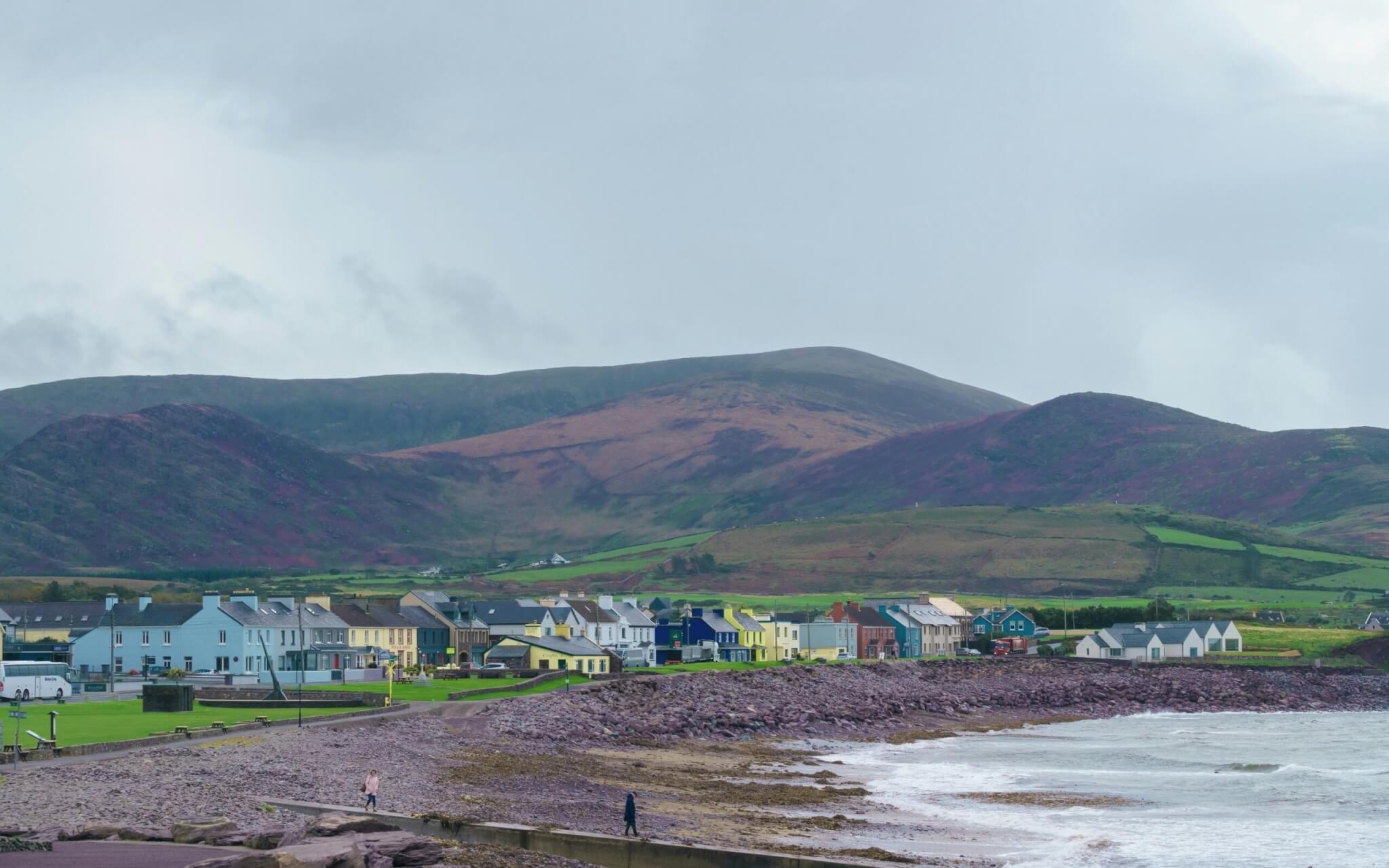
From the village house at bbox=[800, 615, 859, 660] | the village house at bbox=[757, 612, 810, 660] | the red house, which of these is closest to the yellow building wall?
the village house at bbox=[757, 612, 810, 660]

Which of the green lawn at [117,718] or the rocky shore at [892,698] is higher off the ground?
the green lawn at [117,718]

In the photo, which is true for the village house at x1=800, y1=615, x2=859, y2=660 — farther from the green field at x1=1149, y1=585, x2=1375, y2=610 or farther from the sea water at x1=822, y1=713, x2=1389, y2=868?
the green field at x1=1149, y1=585, x2=1375, y2=610

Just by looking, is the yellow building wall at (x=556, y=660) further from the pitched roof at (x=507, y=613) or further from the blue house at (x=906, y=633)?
the blue house at (x=906, y=633)

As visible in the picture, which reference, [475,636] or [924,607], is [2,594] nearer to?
[475,636]

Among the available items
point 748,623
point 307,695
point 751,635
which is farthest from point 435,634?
point 307,695

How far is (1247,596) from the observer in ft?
576

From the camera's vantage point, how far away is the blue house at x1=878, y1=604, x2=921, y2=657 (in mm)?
130375

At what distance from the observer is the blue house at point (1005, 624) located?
139 m

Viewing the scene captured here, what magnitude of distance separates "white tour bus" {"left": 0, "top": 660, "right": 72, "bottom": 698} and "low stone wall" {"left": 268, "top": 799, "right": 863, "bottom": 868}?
35.3 metres

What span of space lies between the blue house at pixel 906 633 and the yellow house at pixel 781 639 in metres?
9.65

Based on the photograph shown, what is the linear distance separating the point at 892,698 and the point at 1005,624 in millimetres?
57073

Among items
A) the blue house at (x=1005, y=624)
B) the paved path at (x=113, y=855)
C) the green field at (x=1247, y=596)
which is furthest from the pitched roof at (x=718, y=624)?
the paved path at (x=113, y=855)

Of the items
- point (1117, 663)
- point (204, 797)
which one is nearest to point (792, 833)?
point (204, 797)

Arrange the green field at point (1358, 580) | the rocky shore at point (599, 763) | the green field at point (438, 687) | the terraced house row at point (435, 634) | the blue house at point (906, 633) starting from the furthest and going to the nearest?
the green field at point (1358, 580), the blue house at point (906, 633), the terraced house row at point (435, 634), the green field at point (438, 687), the rocky shore at point (599, 763)
